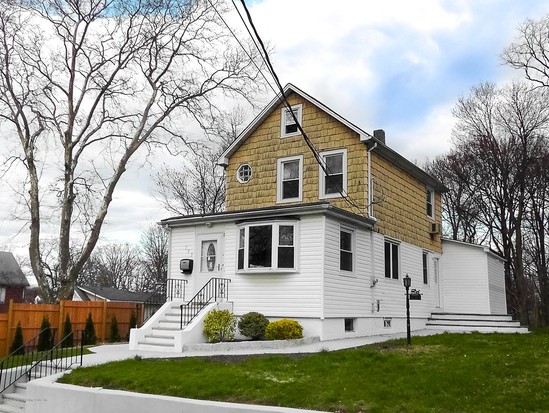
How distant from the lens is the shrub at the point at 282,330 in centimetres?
1374

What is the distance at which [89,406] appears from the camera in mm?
8914

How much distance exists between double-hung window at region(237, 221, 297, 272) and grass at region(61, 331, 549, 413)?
3.78m

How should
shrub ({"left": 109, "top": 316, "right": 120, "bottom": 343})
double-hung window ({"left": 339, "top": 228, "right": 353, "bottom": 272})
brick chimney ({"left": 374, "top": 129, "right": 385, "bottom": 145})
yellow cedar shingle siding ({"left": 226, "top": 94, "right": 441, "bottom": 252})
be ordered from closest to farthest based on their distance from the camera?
1. double-hung window ({"left": 339, "top": 228, "right": 353, "bottom": 272})
2. yellow cedar shingle siding ({"left": 226, "top": 94, "right": 441, "bottom": 252})
3. shrub ({"left": 109, "top": 316, "right": 120, "bottom": 343})
4. brick chimney ({"left": 374, "top": 129, "right": 385, "bottom": 145})

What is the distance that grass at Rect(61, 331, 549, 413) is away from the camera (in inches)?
286

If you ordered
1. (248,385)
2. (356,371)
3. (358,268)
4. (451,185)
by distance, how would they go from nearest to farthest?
(248,385)
(356,371)
(358,268)
(451,185)

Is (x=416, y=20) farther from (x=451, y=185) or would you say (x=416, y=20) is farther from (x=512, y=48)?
(x=451, y=185)

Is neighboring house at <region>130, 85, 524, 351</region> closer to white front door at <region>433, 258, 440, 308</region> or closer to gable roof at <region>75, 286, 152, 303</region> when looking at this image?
white front door at <region>433, 258, 440, 308</region>

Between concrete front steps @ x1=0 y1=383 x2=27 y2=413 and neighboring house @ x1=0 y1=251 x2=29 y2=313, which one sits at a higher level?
neighboring house @ x1=0 y1=251 x2=29 y2=313

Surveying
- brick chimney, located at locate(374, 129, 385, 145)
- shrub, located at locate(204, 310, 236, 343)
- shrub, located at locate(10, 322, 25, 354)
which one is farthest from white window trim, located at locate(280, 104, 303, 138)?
shrub, located at locate(10, 322, 25, 354)

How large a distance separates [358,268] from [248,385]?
8.37m

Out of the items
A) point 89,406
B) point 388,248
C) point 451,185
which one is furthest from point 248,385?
point 451,185

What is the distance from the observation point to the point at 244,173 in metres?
19.6

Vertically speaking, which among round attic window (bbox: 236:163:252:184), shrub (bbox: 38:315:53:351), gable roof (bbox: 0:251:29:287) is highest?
round attic window (bbox: 236:163:252:184)

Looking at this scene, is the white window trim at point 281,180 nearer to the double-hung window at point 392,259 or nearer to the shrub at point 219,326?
the double-hung window at point 392,259
